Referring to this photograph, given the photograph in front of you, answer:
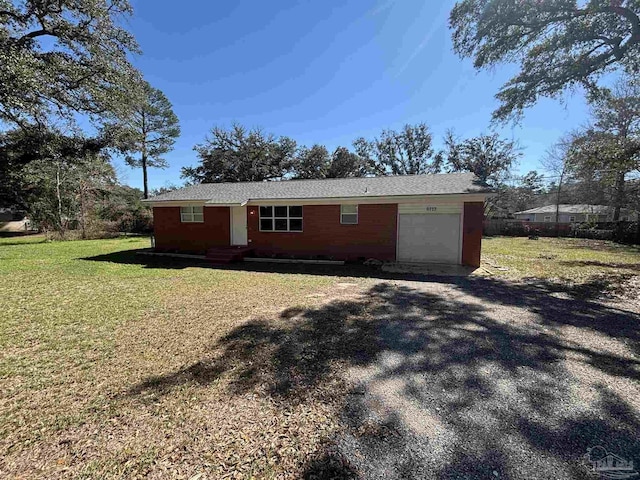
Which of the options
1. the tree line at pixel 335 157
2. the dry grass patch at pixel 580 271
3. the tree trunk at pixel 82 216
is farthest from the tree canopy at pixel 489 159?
the tree trunk at pixel 82 216

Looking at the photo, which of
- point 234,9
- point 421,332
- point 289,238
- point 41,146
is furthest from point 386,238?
point 41,146

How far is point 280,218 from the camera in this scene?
12.0 m

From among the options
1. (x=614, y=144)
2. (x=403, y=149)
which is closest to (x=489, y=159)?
(x=403, y=149)

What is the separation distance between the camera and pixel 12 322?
189 inches

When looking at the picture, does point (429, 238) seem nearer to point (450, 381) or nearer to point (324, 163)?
point (450, 381)

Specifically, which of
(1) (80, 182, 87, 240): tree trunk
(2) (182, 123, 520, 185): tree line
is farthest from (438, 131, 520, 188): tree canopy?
(1) (80, 182, 87, 240): tree trunk

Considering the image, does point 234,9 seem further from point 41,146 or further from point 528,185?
point 528,185

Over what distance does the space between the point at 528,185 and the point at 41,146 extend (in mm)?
40811

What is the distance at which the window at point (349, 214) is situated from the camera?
11.1 meters

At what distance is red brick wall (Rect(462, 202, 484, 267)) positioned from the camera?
9.74m

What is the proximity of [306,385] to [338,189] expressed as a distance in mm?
9753

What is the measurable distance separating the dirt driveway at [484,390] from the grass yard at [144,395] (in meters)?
0.51

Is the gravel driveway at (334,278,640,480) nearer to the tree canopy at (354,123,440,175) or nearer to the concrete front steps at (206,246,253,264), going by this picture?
the concrete front steps at (206,246,253,264)

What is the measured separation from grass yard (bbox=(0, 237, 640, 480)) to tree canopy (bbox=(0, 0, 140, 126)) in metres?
7.72
